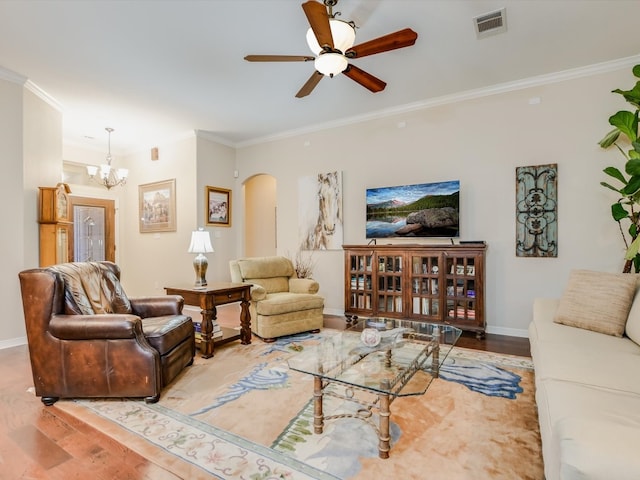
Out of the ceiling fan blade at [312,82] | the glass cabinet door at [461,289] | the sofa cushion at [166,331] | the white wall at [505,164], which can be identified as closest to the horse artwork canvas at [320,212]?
the white wall at [505,164]

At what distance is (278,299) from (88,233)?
4544 mm

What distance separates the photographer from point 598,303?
233 centimetres

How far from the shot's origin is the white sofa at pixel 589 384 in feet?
3.04

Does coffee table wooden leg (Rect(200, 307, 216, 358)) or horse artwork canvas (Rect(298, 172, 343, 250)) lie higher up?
horse artwork canvas (Rect(298, 172, 343, 250))

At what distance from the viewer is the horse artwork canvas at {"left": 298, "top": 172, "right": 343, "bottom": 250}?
5059mm

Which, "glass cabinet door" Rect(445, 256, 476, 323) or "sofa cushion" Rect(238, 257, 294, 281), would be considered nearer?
"glass cabinet door" Rect(445, 256, 476, 323)

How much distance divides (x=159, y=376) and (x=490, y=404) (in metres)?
2.24

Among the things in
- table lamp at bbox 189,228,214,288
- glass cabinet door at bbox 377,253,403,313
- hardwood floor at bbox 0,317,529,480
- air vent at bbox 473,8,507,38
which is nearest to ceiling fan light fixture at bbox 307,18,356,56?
air vent at bbox 473,8,507,38

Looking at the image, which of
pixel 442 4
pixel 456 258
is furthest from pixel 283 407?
pixel 442 4

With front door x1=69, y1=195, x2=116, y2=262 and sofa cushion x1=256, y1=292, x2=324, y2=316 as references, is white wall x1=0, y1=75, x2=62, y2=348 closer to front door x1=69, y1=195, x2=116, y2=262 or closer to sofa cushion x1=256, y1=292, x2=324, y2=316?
front door x1=69, y1=195, x2=116, y2=262

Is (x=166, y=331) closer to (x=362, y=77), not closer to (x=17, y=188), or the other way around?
(x=362, y=77)

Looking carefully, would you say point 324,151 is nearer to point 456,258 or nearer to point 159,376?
point 456,258

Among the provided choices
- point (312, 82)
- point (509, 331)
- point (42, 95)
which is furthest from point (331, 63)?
point (42, 95)

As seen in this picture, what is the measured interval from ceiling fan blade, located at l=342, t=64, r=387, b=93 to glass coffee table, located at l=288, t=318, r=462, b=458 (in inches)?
76.8
